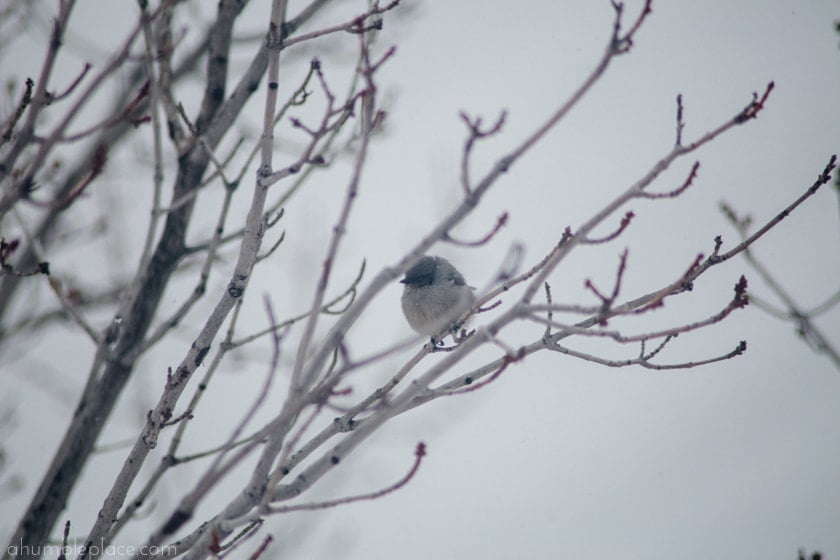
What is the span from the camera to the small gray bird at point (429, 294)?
6.07 metres

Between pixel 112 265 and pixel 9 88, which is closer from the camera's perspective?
pixel 9 88

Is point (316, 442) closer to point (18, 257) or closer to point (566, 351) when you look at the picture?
point (566, 351)

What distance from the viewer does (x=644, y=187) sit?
6.17 feet

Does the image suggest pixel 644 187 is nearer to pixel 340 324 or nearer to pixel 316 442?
pixel 340 324

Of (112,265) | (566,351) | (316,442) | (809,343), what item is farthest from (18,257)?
(809,343)

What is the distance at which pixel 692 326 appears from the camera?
2117 mm

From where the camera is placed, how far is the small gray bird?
239 inches

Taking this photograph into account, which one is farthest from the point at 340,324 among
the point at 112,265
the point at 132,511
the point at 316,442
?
the point at 112,265

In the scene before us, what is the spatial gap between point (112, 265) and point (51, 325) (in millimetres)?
1136

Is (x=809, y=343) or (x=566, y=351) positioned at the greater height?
(x=566, y=351)

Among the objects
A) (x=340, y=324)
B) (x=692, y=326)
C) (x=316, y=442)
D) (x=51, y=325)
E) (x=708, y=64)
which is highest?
(x=708, y=64)

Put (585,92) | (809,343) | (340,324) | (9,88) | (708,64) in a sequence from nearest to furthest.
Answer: (585,92), (340,324), (809,343), (9,88), (708,64)

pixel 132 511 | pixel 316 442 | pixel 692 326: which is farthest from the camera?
pixel 316 442

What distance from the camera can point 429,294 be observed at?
6.21 m
